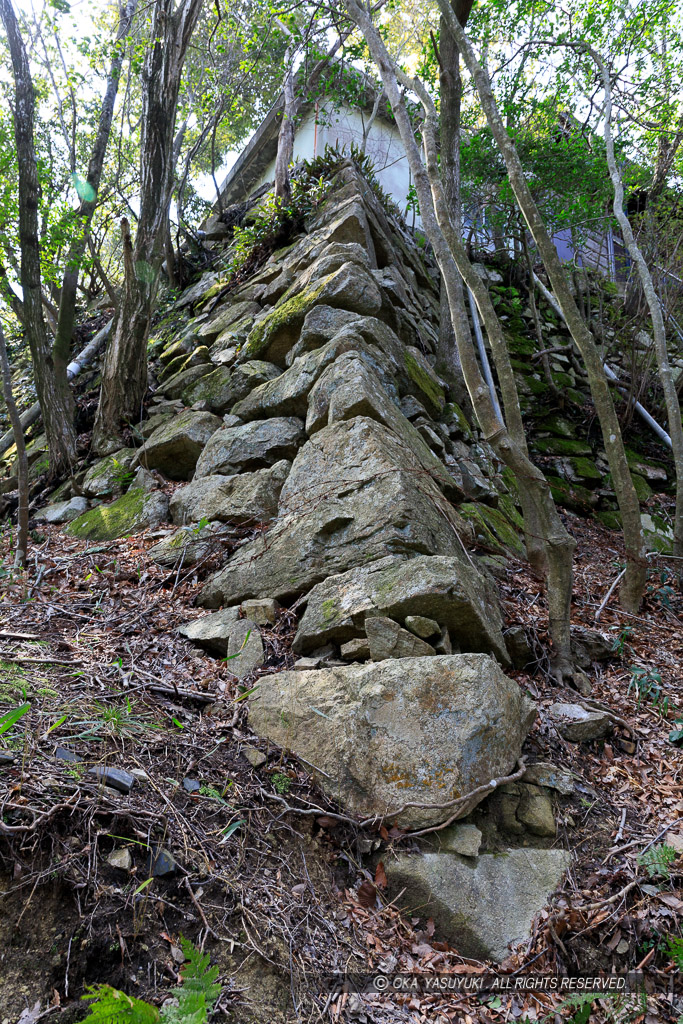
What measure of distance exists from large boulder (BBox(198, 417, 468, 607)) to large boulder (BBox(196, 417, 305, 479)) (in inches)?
23.4

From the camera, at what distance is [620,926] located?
2.43m

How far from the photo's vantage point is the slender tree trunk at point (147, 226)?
6867 mm

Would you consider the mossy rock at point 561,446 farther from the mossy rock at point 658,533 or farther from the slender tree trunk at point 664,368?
the slender tree trunk at point 664,368

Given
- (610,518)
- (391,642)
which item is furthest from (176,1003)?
(610,518)

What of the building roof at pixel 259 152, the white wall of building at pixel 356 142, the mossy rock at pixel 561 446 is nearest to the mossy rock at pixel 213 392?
the mossy rock at pixel 561 446

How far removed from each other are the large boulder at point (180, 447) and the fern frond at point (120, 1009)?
465cm

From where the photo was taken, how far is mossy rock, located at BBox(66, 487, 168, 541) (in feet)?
17.1

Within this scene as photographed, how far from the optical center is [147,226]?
7047 millimetres

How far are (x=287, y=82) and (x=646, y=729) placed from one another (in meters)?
10.3

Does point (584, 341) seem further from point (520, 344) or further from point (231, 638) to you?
point (520, 344)

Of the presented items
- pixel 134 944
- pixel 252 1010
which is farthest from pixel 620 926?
pixel 134 944

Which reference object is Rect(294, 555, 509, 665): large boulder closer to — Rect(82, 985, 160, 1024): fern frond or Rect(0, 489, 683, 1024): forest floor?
Rect(0, 489, 683, 1024): forest floor

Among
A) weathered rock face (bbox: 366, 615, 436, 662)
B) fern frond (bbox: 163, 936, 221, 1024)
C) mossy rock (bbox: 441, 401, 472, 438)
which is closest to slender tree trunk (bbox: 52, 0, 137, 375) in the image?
mossy rock (bbox: 441, 401, 472, 438)

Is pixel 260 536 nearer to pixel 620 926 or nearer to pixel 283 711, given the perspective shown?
pixel 283 711
